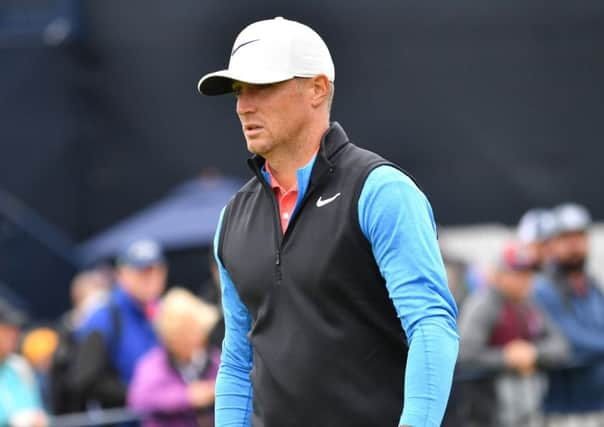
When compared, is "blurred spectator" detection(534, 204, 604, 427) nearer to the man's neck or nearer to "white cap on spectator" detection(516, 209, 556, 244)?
"white cap on spectator" detection(516, 209, 556, 244)

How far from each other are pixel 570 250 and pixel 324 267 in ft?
18.3

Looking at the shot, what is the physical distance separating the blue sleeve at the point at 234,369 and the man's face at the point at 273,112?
1.22 feet

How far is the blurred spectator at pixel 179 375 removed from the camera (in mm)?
7270

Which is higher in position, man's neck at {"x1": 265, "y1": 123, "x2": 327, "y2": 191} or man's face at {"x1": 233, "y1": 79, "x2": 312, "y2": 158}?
man's face at {"x1": 233, "y1": 79, "x2": 312, "y2": 158}

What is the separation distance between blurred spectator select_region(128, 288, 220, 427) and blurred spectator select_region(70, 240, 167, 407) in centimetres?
20

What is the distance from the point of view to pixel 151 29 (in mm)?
13609

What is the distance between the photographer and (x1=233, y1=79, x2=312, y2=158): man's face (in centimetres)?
339

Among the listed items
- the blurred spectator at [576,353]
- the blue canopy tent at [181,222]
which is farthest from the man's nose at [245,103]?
the blue canopy tent at [181,222]

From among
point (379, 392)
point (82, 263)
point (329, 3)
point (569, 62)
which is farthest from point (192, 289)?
point (379, 392)

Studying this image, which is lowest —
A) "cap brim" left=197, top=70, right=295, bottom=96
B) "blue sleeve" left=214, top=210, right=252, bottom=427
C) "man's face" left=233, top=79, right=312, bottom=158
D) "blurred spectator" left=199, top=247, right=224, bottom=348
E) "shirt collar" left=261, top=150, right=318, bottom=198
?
"blurred spectator" left=199, top=247, right=224, bottom=348

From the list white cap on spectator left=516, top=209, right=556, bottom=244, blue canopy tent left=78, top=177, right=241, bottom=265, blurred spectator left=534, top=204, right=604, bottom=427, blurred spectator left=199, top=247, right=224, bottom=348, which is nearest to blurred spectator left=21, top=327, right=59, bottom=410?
blue canopy tent left=78, top=177, right=241, bottom=265

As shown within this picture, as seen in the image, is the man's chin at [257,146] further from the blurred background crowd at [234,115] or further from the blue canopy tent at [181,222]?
the blurred background crowd at [234,115]

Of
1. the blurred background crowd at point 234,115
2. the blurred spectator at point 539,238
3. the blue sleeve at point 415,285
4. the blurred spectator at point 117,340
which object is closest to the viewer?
the blue sleeve at point 415,285

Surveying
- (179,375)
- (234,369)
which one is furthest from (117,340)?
(234,369)
